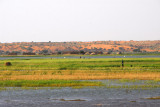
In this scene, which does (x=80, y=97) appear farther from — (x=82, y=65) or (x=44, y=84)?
(x=82, y=65)

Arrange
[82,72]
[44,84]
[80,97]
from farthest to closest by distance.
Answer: [82,72] < [44,84] < [80,97]

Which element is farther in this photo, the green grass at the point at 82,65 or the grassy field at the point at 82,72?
the green grass at the point at 82,65

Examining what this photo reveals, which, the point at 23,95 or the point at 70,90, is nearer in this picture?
the point at 23,95

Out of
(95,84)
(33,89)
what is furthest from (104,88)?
(33,89)

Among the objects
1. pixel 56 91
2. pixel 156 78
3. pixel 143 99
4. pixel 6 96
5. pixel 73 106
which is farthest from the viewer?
pixel 156 78

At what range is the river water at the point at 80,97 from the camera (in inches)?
814

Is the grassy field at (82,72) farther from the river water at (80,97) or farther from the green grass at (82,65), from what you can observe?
the river water at (80,97)

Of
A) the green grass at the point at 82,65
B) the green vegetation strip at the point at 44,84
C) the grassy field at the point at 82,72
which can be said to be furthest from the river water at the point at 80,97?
the green grass at the point at 82,65

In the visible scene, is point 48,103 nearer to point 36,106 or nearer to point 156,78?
point 36,106

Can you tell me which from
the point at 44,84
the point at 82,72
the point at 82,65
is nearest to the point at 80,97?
the point at 44,84

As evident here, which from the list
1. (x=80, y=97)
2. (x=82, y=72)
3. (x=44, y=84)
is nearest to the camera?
(x=80, y=97)

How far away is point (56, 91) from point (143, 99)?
7.42 m

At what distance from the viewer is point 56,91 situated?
84.4 ft

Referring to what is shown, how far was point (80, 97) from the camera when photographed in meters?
23.1
